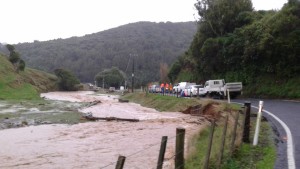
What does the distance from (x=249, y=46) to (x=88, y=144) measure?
88.0 feet

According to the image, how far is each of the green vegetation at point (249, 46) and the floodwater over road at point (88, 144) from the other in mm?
15427

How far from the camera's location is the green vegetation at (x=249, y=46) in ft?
122

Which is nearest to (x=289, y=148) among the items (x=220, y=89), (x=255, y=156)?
(x=255, y=156)

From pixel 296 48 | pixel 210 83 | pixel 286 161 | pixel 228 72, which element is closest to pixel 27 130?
pixel 286 161

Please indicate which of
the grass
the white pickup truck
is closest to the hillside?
the white pickup truck

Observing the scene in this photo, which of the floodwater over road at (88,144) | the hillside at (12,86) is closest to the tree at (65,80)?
the hillside at (12,86)

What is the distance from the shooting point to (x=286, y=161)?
1070cm

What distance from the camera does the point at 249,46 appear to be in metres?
41.8

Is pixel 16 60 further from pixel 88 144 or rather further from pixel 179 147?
pixel 179 147

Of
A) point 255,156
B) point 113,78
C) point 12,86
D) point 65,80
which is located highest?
point 113,78

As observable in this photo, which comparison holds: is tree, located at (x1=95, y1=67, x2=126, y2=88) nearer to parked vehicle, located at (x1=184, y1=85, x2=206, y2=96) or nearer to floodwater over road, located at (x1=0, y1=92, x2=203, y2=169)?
parked vehicle, located at (x1=184, y1=85, x2=206, y2=96)

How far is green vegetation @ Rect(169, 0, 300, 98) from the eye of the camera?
37312 mm

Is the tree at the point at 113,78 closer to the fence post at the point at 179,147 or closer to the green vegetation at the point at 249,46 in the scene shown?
the green vegetation at the point at 249,46

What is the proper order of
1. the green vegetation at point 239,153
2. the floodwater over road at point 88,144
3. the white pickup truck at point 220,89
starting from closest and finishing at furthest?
1. the green vegetation at point 239,153
2. the floodwater over road at point 88,144
3. the white pickup truck at point 220,89
